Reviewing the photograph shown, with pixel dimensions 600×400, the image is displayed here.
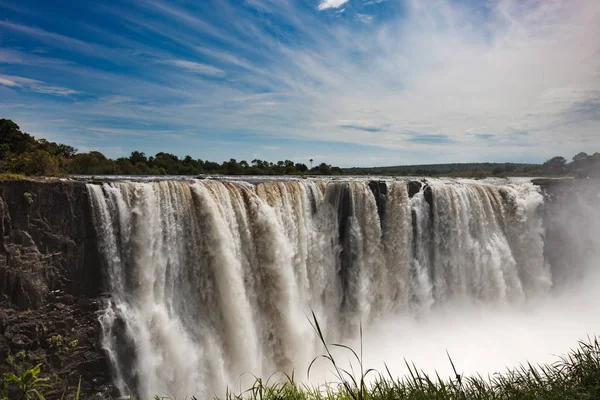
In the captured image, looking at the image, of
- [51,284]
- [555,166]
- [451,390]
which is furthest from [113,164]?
[555,166]

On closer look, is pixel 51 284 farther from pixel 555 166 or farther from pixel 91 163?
pixel 555 166

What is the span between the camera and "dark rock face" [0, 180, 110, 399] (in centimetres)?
829

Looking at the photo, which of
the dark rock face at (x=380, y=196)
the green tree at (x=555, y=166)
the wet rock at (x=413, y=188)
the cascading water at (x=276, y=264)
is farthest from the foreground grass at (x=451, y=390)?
the green tree at (x=555, y=166)

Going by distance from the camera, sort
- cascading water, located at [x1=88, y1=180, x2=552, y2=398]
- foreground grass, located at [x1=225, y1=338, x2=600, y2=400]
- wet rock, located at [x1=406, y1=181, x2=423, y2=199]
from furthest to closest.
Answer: wet rock, located at [x1=406, y1=181, x2=423, y2=199], cascading water, located at [x1=88, y1=180, x2=552, y2=398], foreground grass, located at [x1=225, y1=338, x2=600, y2=400]

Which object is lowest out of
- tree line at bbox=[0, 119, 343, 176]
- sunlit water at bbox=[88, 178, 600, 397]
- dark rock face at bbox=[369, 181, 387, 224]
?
sunlit water at bbox=[88, 178, 600, 397]

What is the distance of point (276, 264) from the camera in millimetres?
11906

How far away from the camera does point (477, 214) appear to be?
650 inches

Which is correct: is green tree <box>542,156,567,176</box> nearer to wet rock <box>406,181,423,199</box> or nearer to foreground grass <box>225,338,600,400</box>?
wet rock <box>406,181,423,199</box>

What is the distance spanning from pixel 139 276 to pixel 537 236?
17484 millimetres

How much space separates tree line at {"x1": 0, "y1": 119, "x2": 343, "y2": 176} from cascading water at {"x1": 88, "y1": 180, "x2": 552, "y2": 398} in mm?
3620

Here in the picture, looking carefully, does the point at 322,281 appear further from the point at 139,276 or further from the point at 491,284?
the point at 491,284

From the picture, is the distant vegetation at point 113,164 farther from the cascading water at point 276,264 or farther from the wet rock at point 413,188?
the wet rock at point 413,188

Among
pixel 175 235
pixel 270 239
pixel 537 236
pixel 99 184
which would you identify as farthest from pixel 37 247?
pixel 537 236

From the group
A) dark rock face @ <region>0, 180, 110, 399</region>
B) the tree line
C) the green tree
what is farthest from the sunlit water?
the green tree
